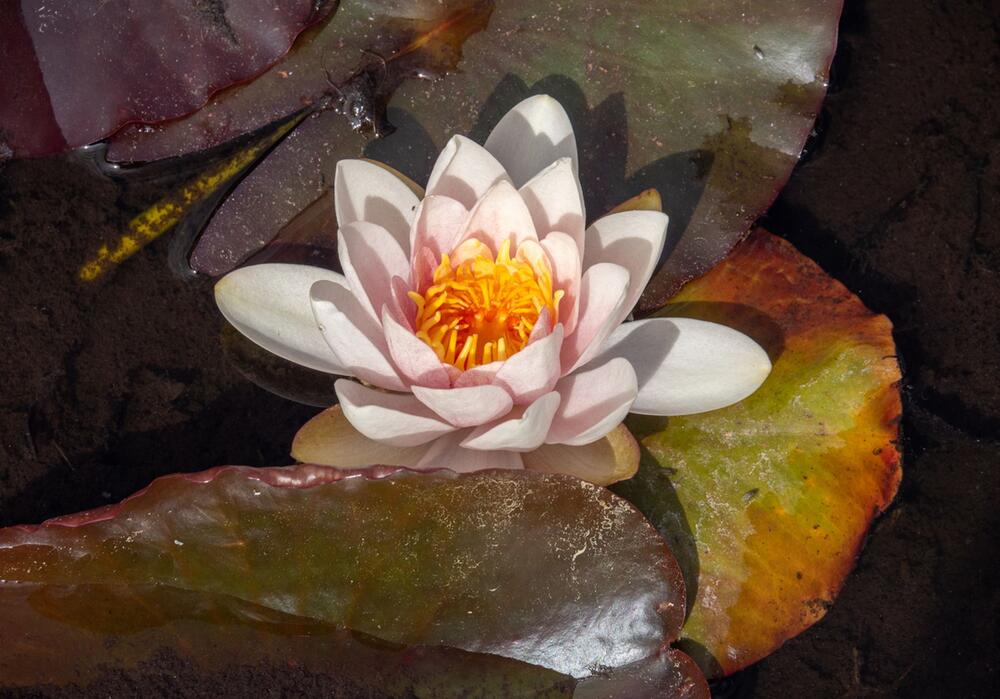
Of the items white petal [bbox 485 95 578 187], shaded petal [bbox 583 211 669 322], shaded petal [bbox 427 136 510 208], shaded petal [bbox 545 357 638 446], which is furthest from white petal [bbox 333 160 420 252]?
shaded petal [bbox 545 357 638 446]

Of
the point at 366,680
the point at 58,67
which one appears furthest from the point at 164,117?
the point at 366,680

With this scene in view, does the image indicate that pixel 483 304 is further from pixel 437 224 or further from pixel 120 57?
pixel 120 57

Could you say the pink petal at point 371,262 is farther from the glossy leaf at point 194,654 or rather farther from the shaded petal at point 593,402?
the glossy leaf at point 194,654

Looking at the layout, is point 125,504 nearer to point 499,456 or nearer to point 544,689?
point 499,456

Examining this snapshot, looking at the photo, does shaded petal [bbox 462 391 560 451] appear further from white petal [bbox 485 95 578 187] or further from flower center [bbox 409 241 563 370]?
white petal [bbox 485 95 578 187]

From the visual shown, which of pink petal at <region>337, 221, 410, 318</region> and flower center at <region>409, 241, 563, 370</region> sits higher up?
pink petal at <region>337, 221, 410, 318</region>

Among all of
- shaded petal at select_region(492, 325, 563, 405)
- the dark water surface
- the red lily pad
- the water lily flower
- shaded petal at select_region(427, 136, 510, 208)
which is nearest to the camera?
shaded petal at select_region(492, 325, 563, 405)

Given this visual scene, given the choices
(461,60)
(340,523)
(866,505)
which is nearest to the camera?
(340,523)
